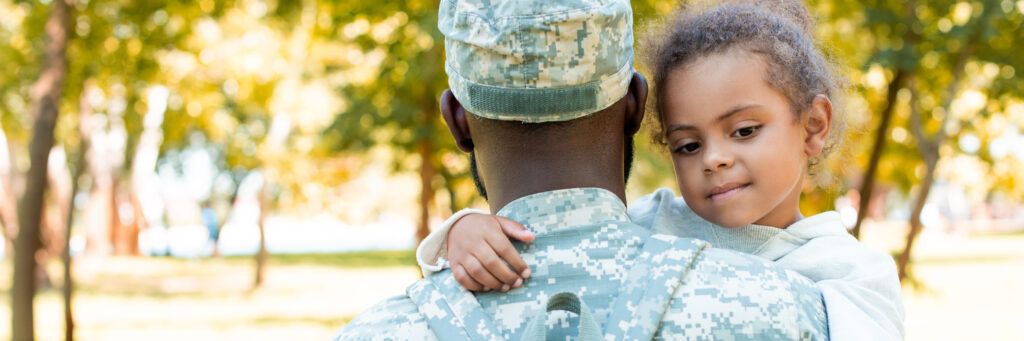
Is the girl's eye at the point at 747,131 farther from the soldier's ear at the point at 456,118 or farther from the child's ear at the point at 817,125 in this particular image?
the soldier's ear at the point at 456,118

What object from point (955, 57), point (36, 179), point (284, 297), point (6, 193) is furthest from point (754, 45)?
point (6, 193)

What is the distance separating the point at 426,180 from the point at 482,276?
30.3 feet

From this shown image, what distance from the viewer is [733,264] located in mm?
1692

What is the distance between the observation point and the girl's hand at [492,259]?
1705mm

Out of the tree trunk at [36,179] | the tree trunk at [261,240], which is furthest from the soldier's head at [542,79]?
the tree trunk at [261,240]

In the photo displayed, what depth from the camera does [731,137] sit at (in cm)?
233

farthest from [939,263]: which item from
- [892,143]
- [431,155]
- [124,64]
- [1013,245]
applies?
[124,64]

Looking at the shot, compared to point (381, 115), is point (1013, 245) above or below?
below

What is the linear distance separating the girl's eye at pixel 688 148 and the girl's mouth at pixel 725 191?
94mm

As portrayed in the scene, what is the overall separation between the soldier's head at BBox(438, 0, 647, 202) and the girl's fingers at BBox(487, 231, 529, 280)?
0.38ft

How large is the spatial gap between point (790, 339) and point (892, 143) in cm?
1037

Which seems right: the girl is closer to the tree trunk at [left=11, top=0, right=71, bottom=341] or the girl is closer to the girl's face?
the girl's face

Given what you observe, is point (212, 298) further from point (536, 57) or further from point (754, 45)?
point (536, 57)

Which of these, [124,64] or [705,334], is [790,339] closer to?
[705,334]
